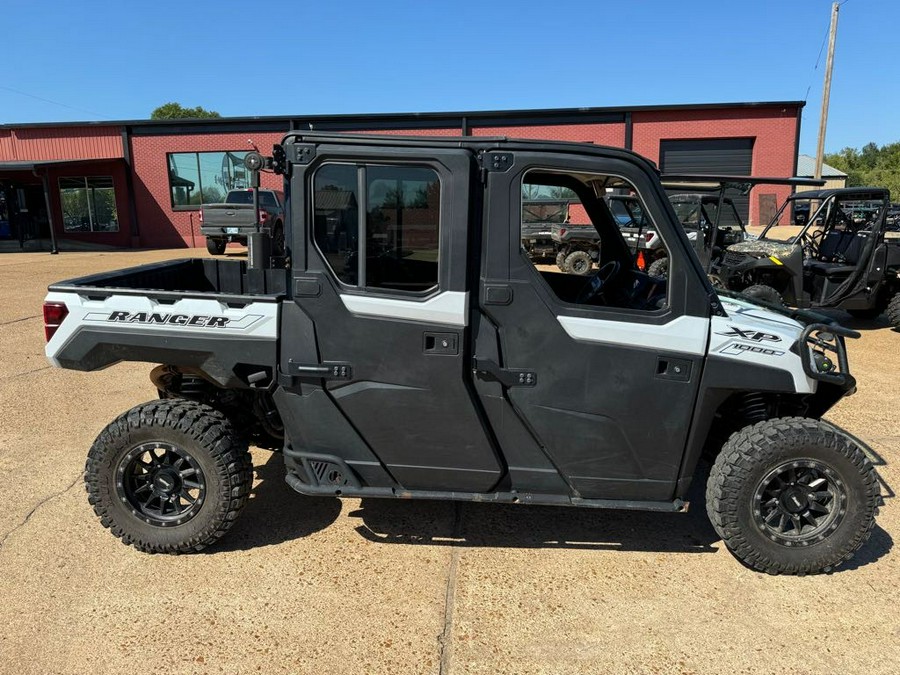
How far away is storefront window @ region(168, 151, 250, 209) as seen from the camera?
24.9m

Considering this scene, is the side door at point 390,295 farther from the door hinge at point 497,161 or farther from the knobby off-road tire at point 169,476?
the knobby off-road tire at point 169,476

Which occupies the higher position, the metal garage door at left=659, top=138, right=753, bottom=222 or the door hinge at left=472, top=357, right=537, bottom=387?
the metal garage door at left=659, top=138, right=753, bottom=222

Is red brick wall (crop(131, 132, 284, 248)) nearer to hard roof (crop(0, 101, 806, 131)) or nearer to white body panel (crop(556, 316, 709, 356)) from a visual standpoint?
hard roof (crop(0, 101, 806, 131))

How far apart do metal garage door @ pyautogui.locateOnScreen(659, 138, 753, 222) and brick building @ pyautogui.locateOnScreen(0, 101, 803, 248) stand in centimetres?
4

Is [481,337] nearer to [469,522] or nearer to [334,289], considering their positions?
[334,289]

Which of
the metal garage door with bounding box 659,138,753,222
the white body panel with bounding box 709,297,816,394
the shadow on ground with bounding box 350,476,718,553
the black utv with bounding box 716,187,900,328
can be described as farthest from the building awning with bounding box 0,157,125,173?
the white body panel with bounding box 709,297,816,394

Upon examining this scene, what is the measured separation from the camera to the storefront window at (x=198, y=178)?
2494cm

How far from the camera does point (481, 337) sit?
10.1 ft

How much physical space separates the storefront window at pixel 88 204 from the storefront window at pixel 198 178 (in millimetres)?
2517

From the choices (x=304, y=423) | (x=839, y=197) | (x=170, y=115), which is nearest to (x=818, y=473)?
(x=304, y=423)

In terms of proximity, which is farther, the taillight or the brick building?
the brick building

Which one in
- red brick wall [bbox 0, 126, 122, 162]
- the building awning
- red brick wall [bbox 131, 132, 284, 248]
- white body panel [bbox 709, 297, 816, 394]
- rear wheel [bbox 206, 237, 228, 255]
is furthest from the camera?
red brick wall [bbox 0, 126, 122, 162]

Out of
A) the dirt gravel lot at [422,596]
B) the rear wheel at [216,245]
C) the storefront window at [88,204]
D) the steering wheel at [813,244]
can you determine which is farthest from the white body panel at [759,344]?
the storefront window at [88,204]

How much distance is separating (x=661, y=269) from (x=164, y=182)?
83.7ft
